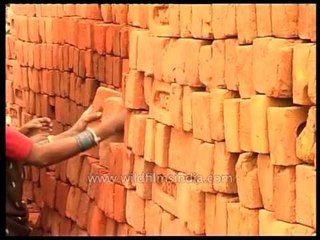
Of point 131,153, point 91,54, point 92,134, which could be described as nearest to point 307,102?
point 92,134

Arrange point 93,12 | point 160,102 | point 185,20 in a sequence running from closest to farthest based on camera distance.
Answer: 1. point 185,20
2. point 160,102
3. point 93,12

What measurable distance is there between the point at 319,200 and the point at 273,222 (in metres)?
0.44

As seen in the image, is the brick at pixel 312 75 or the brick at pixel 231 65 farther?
the brick at pixel 231 65

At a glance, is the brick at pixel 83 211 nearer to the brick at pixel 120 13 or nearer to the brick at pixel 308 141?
the brick at pixel 120 13

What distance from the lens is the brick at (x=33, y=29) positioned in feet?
32.9

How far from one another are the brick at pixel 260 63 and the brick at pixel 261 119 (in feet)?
0.17

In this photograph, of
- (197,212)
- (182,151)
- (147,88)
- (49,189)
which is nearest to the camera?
(197,212)

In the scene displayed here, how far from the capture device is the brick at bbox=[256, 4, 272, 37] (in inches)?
180

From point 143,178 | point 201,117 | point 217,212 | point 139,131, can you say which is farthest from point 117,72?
point 217,212

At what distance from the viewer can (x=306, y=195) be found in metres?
4.31

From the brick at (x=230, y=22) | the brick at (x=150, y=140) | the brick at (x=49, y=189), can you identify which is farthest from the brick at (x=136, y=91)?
the brick at (x=49, y=189)

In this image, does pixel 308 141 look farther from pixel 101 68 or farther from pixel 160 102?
pixel 101 68

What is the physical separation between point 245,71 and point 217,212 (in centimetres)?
79

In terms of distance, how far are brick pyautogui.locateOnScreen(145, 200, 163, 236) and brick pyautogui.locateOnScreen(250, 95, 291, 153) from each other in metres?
1.56
